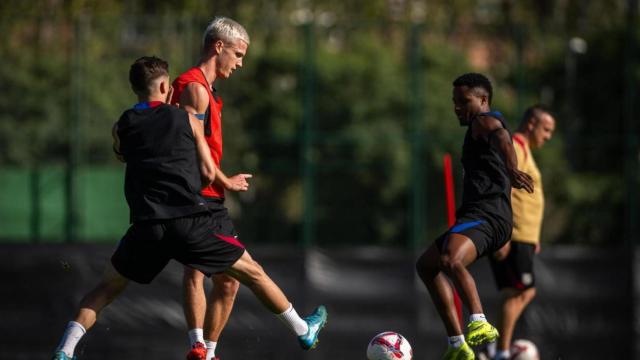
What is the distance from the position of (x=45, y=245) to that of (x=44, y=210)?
4.56 meters

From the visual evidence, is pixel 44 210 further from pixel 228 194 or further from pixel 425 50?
pixel 425 50

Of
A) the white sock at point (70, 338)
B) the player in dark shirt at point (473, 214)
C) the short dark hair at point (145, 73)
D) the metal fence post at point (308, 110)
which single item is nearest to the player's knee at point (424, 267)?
the player in dark shirt at point (473, 214)

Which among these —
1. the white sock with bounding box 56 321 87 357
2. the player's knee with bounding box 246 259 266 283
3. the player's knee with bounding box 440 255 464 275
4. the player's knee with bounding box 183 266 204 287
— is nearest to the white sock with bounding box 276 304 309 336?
the player's knee with bounding box 246 259 266 283

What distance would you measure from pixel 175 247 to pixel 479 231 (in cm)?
204

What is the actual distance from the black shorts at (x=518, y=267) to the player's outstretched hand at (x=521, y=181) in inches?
87.9

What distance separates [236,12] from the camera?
2425cm

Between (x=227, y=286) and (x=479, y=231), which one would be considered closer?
(x=479, y=231)

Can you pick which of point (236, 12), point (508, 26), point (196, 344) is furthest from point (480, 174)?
point (236, 12)

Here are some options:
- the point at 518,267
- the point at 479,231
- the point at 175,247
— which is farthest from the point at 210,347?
the point at 518,267

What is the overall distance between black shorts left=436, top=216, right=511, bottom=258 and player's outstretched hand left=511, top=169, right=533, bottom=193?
0.46 meters

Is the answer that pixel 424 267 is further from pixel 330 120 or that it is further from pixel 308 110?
pixel 330 120

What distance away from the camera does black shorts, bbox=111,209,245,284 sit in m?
7.91

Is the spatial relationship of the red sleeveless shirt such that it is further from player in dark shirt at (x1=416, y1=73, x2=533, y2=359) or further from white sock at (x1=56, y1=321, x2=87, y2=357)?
player in dark shirt at (x1=416, y1=73, x2=533, y2=359)

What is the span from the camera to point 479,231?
8.68 m
